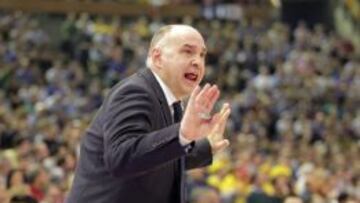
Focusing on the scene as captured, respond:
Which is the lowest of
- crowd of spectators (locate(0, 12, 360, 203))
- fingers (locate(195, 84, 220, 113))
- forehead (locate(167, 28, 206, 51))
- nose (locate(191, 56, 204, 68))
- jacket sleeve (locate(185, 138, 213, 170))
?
crowd of spectators (locate(0, 12, 360, 203))

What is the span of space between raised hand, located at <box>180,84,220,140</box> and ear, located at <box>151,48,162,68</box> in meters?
0.34

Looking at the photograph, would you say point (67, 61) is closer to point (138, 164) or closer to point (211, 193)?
point (211, 193)

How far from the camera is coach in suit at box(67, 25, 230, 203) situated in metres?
2.52

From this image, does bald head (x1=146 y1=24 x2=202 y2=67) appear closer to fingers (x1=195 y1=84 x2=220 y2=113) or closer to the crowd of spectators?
fingers (x1=195 y1=84 x2=220 y2=113)

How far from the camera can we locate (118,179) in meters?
2.68

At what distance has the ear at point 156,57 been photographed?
2.82 metres

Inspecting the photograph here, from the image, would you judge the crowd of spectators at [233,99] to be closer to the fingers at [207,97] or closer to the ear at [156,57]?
the ear at [156,57]

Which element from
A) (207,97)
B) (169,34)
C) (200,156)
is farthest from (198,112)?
(200,156)

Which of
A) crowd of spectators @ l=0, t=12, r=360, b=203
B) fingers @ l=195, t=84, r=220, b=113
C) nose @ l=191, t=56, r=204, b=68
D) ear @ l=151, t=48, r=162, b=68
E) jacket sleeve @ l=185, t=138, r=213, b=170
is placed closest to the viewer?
fingers @ l=195, t=84, r=220, b=113

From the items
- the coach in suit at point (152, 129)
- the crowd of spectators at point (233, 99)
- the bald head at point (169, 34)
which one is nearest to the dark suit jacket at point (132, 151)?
the coach in suit at point (152, 129)

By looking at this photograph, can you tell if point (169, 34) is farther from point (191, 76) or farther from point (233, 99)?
point (233, 99)

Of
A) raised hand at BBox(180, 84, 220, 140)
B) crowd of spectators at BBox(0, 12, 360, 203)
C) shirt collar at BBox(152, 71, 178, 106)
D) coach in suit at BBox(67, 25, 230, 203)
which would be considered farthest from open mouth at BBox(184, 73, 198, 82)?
crowd of spectators at BBox(0, 12, 360, 203)

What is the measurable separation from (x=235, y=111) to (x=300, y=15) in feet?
24.5

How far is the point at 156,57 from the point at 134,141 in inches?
16.5
